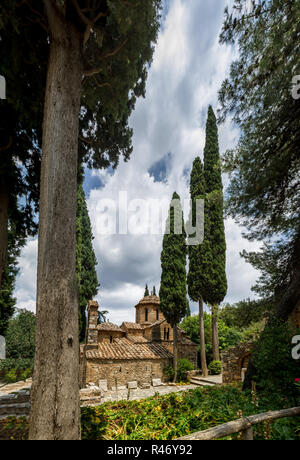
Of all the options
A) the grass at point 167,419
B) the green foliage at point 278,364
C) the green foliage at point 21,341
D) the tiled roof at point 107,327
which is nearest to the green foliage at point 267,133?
the green foliage at point 278,364

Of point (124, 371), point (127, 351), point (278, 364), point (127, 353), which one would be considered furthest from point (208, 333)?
point (278, 364)

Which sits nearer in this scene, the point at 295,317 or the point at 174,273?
the point at 295,317

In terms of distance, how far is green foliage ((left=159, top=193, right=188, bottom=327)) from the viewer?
1562 centimetres

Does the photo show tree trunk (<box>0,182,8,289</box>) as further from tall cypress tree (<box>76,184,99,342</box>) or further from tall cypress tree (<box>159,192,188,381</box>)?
tall cypress tree (<box>159,192,188,381</box>)

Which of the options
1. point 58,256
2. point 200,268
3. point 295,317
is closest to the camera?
point 58,256

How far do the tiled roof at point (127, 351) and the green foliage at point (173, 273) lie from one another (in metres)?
2.12

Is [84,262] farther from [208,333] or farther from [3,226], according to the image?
[208,333]

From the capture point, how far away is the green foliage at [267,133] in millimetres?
4910

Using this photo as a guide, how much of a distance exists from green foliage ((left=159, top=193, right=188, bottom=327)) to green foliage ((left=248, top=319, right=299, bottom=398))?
10.7 metres

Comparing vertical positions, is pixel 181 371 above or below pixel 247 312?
below

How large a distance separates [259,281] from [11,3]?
8.84 meters

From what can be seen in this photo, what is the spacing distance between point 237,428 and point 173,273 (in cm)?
1369

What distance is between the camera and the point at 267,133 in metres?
5.98

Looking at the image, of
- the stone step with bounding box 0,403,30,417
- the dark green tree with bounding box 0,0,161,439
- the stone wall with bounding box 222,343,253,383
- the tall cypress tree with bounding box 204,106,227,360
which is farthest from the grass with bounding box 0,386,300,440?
the tall cypress tree with bounding box 204,106,227,360
